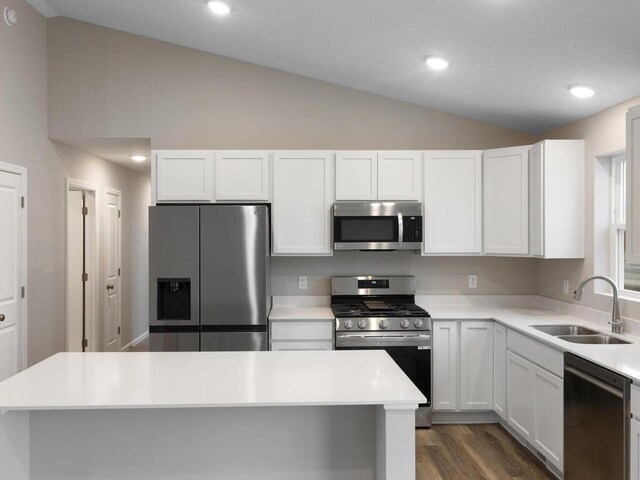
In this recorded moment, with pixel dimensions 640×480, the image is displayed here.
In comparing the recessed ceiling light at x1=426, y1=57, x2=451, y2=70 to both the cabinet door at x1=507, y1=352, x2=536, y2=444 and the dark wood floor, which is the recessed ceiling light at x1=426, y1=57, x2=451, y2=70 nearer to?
the cabinet door at x1=507, y1=352, x2=536, y2=444

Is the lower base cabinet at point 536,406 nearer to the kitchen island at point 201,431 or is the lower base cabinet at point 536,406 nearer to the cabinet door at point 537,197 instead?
the cabinet door at point 537,197

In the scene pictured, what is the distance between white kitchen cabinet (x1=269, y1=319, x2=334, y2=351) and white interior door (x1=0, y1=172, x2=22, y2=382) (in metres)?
1.97

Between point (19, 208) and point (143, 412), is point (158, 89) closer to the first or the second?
point (19, 208)

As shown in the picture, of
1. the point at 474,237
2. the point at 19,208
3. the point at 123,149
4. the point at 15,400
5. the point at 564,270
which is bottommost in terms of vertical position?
the point at 15,400

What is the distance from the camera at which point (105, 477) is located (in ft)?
6.63

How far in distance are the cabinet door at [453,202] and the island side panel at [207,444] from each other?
6.91 ft

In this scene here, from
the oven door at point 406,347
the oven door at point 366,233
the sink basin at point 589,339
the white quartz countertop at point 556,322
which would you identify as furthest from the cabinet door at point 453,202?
the sink basin at point 589,339

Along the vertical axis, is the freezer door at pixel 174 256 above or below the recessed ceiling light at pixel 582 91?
below

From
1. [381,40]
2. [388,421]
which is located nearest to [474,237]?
[381,40]

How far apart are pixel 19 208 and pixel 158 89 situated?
149 centimetres

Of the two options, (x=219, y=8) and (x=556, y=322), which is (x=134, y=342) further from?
(x=556, y=322)

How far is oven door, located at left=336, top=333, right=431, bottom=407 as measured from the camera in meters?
3.59

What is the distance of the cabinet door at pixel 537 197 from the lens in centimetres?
354

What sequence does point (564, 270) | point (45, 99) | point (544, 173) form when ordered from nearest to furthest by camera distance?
1. point (544, 173)
2. point (564, 270)
3. point (45, 99)
